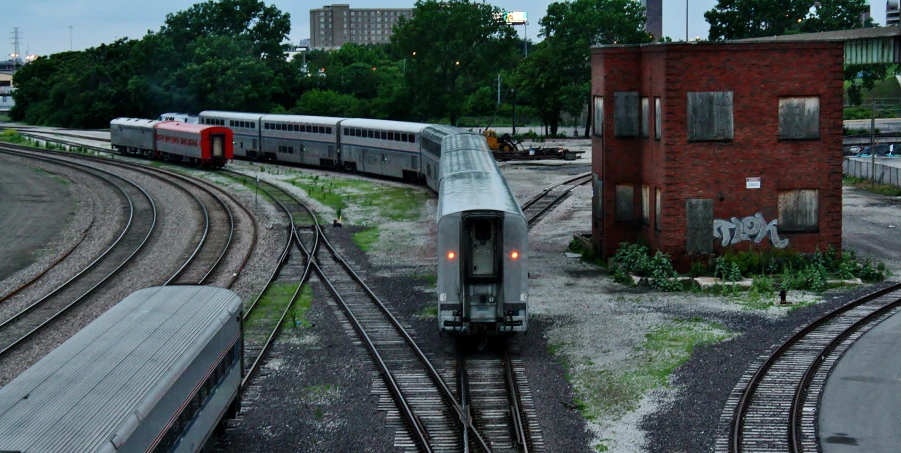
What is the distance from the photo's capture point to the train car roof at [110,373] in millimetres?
10414

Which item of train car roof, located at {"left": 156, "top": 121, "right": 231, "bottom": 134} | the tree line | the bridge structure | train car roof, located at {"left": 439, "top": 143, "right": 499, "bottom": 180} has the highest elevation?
the tree line

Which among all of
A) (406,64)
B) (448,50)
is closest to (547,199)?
(448,50)

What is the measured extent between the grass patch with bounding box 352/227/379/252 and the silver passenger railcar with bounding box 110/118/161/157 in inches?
1306

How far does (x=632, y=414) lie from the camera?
17922mm

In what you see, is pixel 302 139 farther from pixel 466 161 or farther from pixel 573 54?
pixel 466 161

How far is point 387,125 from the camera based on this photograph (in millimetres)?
58031

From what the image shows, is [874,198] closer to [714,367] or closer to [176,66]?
[714,367]

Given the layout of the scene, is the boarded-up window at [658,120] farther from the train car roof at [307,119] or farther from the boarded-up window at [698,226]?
the train car roof at [307,119]

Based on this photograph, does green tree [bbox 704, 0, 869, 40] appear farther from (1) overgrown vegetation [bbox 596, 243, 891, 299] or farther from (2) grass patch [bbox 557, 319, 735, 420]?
(2) grass patch [bbox 557, 319, 735, 420]

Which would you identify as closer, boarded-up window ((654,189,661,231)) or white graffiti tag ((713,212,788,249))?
white graffiti tag ((713,212,788,249))

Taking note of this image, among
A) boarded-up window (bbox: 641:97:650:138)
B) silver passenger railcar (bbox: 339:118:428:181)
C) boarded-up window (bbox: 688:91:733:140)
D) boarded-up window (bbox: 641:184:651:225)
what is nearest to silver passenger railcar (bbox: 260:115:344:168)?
silver passenger railcar (bbox: 339:118:428:181)

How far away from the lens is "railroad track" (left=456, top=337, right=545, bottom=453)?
16.5 metres

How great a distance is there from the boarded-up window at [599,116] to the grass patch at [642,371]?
10418 millimetres

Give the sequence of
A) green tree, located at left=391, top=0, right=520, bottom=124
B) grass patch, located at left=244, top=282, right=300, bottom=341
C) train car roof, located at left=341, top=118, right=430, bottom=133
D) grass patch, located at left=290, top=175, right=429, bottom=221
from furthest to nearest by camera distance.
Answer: green tree, located at left=391, top=0, right=520, bottom=124 → train car roof, located at left=341, top=118, right=430, bottom=133 → grass patch, located at left=290, top=175, right=429, bottom=221 → grass patch, located at left=244, top=282, right=300, bottom=341
